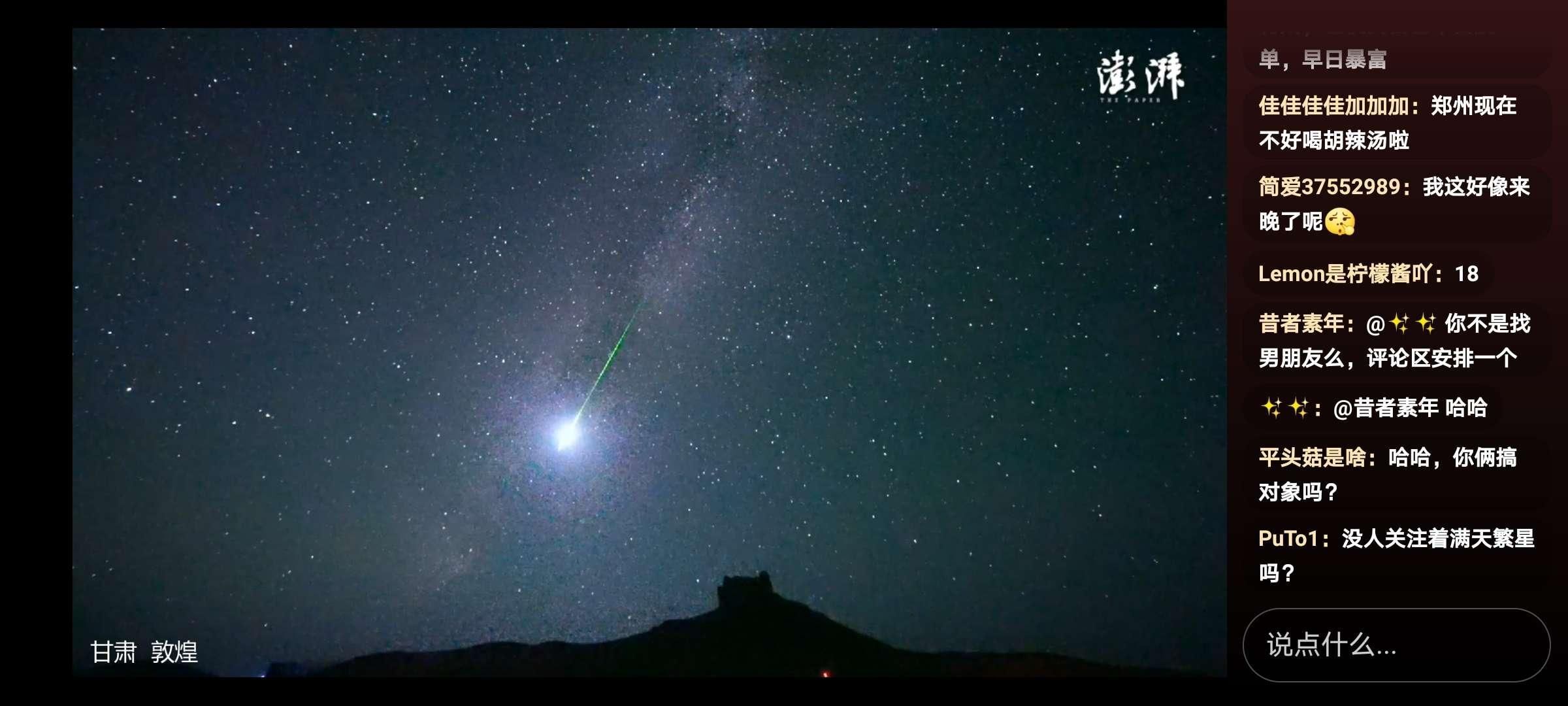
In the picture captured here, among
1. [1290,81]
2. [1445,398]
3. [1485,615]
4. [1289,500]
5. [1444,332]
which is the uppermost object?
[1290,81]

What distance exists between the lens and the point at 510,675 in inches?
167

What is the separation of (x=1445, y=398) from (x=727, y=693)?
139 inches

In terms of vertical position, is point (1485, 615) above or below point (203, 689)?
above

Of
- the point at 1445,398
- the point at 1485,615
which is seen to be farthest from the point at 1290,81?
the point at 1485,615

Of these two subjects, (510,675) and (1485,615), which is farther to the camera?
(510,675)

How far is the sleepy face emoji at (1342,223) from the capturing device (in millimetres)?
3889

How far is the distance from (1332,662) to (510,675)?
3.82m

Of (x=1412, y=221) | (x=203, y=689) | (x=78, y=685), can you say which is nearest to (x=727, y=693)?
(x=203, y=689)

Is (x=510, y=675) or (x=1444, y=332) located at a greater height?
(x=1444, y=332)

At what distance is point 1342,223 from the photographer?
3893mm

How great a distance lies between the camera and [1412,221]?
3.85 m

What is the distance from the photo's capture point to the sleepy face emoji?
153 inches
